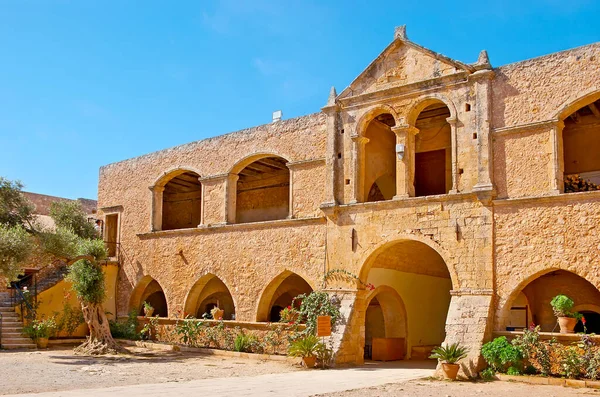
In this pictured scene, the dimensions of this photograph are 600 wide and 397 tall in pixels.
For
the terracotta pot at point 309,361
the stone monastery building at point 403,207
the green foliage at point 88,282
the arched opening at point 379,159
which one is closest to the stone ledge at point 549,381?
the stone monastery building at point 403,207

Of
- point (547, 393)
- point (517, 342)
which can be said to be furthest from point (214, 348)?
point (547, 393)

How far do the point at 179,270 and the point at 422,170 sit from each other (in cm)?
785

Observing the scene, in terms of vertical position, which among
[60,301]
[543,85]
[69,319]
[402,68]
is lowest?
[69,319]

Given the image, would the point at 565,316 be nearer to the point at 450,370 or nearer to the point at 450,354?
the point at 450,354

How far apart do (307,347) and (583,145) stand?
8629mm

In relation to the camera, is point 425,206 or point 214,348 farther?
point 214,348

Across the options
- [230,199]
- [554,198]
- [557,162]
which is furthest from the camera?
[230,199]

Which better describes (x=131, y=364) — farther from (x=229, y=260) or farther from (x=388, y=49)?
(x=388, y=49)

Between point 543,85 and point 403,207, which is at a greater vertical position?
point 543,85

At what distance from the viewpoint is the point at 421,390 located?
1092 centimetres

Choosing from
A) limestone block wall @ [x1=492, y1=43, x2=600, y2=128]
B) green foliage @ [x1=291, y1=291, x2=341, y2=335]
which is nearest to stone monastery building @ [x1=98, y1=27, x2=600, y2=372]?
limestone block wall @ [x1=492, y1=43, x2=600, y2=128]

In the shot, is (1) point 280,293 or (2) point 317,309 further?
(1) point 280,293

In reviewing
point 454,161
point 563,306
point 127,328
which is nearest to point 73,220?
point 127,328

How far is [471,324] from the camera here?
13031 millimetres
